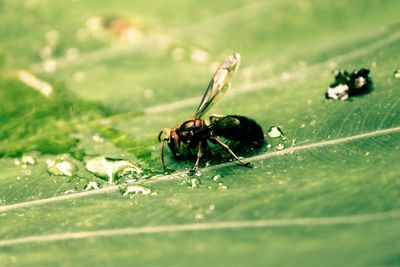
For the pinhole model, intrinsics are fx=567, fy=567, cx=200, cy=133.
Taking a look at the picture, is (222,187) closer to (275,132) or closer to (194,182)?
(194,182)

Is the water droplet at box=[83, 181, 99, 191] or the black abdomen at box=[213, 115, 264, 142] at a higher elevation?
the black abdomen at box=[213, 115, 264, 142]

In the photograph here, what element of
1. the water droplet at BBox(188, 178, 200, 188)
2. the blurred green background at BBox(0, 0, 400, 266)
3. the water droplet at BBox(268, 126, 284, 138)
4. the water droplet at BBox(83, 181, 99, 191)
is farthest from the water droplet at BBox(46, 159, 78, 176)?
the water droplet at BBox(268, 126, 284, 138)

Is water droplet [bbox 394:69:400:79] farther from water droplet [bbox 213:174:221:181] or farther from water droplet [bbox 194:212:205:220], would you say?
water droplet [bbox 194:212:205:220]

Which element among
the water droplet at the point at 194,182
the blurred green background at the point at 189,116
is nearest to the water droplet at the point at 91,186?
the blurred green background at the point at 189,116

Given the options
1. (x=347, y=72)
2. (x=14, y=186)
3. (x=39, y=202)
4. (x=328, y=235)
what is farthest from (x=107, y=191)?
(x=347, y=72)

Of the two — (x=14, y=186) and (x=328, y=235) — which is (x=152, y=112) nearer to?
(x=14, y=186)

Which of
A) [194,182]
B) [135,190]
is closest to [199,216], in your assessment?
[194,182]
